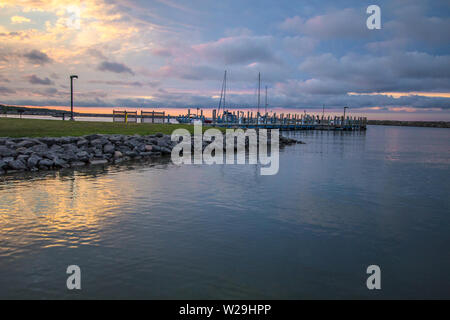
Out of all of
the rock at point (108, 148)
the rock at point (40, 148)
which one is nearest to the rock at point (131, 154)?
the rock at point (108, 148)

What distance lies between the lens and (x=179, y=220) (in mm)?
10641

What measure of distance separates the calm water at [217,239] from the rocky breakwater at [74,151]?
2819 mm

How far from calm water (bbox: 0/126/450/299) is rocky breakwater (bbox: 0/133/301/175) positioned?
282cm

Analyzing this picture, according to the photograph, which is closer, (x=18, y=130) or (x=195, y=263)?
(x=195, y=263)

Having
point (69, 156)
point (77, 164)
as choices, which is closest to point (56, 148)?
point (69, 156)

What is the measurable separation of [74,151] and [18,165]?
4.39 metres

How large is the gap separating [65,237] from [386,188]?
1514 cm

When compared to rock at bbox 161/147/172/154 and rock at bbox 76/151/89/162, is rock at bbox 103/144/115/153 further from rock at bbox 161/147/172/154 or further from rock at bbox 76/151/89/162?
rock at bbox 161/147/172/154

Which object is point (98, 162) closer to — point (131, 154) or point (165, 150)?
point (131, 154)

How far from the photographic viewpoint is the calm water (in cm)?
661

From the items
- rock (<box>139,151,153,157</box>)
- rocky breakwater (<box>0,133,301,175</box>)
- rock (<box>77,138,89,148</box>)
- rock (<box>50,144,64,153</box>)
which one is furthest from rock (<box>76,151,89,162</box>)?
rock (<box>139,151,153,157</box>)

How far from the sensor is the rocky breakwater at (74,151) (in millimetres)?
19375

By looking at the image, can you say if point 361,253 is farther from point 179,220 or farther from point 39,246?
point 39,246
